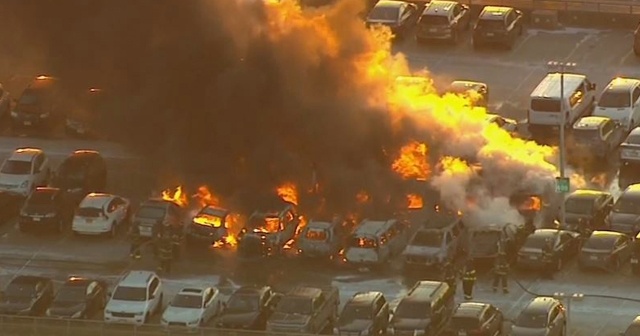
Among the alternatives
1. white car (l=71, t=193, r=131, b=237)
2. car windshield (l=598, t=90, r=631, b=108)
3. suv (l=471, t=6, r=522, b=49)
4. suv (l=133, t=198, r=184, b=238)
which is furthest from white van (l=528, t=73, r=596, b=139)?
white car (l=71, t=193, r=131, b=237)

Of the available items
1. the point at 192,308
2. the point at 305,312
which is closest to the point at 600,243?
the point at 305,312

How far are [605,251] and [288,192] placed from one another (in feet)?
34.5

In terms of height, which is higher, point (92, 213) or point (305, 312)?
point (92, 213)

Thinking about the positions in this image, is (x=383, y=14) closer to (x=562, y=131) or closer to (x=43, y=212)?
(x=562, y=131)

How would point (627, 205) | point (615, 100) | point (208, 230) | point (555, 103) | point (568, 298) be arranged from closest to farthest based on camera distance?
point (568, 298)
point (627, 205)
point (208, 230)
point (555, 103)
point (615, 100)

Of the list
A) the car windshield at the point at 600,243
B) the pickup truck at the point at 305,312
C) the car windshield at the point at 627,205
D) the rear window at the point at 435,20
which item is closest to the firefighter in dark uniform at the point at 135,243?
the pickup truck at the point at 305,312

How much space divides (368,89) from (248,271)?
8072 millimetres

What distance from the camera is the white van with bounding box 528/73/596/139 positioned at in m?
91.1

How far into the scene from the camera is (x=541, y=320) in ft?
248

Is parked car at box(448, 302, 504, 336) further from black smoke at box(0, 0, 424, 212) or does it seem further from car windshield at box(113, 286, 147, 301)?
black smoke at box(0, 0, 424, 212)

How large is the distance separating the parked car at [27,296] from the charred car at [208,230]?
5.53 metres

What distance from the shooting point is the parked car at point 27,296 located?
259 feet

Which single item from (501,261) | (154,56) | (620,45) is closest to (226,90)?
(154,56)

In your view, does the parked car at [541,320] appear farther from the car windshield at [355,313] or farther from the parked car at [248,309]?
the parked car at [248,309]
